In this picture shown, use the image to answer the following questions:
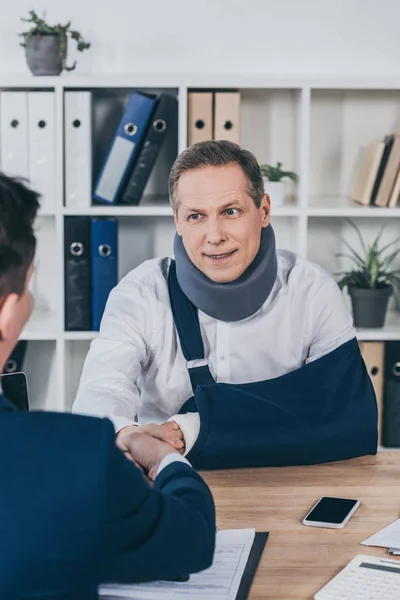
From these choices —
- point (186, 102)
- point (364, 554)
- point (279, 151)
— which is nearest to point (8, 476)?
point (364, 554)

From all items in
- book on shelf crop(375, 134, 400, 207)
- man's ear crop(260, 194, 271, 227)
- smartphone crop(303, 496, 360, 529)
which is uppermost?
book on shelf crop(375, 134, 400, 207)

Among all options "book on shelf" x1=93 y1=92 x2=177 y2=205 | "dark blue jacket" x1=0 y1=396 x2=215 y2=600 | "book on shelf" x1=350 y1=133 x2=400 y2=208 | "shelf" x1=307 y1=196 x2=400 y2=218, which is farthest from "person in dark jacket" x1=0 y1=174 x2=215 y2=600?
"book on shelf" x1=350 y1=133 x2=400 y2=208

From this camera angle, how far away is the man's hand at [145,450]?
1.36 m

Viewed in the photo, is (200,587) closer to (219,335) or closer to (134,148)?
(219,335)

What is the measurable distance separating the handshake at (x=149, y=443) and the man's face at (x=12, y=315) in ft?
1.18

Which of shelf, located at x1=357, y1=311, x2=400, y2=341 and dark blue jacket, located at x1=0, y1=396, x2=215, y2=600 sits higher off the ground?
dark blue jacket, located at x1=0, y1=396, x2=215, y2=600

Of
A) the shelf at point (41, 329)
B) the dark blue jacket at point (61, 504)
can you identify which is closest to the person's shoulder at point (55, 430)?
the dark blue jacket at point (61, 504)

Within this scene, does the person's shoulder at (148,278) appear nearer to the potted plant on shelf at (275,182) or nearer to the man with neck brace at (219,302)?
the man with neck brace at (219,302)

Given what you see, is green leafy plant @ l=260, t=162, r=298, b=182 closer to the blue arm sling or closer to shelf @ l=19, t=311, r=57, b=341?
shelf @ l=19, t=311, r=57, b=341
